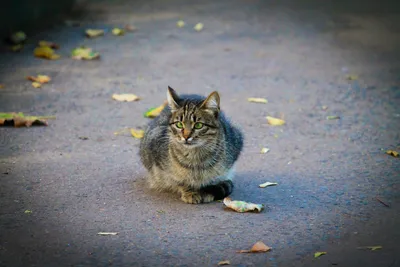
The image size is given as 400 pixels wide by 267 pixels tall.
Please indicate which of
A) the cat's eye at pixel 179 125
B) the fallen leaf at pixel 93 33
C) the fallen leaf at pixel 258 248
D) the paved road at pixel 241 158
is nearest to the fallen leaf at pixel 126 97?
the paved road at pixel 241 158

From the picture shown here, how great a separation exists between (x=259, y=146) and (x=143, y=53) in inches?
187

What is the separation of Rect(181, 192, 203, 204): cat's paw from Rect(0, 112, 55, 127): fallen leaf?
271cm

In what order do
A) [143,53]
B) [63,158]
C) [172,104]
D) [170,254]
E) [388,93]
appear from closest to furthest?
[170,254] → [172,104] → [63,158] → [388,93] → [143,53]

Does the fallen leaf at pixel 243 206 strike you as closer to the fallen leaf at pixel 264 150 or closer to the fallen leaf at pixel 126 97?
the fallen leaf at pixel 264 150

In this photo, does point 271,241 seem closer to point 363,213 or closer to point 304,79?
point 363,213

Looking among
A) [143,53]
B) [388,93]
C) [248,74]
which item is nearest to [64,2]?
[143,53]

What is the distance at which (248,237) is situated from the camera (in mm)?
4945

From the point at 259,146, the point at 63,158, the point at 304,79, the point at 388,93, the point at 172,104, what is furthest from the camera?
the point at 304,79

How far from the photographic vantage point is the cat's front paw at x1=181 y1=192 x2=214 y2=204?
5.69 meters

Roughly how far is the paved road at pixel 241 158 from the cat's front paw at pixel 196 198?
67 millimetres

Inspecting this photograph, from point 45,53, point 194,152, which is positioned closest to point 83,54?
point 45,53

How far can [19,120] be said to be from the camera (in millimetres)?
7668

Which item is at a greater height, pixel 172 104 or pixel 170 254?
pixel 172 104

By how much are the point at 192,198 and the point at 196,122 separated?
637mm
